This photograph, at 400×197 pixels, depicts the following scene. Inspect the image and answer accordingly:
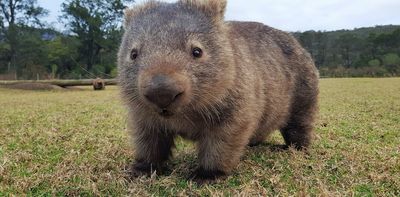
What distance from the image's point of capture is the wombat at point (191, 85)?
9.05 ft

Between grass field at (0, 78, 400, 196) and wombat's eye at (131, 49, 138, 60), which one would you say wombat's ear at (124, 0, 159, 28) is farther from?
grass field at (0, 78, 400, 196)

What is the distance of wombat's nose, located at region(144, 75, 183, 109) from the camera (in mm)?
2496

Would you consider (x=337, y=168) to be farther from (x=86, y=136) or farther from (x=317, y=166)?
(x=86, y=136)

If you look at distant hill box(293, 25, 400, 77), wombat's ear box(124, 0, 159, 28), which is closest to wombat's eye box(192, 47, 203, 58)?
wombat's ear box(124, 0, 159, 28)

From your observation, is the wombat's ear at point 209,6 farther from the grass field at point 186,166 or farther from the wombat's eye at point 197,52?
the grass field at point 186,166

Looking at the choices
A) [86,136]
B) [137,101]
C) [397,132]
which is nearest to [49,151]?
[86,136]

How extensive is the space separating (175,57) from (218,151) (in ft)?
2.56

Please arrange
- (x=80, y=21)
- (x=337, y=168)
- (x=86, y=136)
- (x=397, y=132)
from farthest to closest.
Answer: (x=80, y=21) → (x=397, y=132) → (x=86, y=136) → (x=337, y=168)

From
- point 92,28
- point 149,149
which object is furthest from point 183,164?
point 92,28

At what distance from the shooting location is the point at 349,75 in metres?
31.5

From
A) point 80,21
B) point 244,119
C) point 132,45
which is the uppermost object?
point 80,21

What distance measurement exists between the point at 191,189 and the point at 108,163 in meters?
0.95

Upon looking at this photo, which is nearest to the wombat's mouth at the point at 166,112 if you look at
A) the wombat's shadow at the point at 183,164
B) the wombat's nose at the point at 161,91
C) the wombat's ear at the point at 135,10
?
the wombat's nose at the point at 161,91

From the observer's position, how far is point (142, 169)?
353 centimetres
